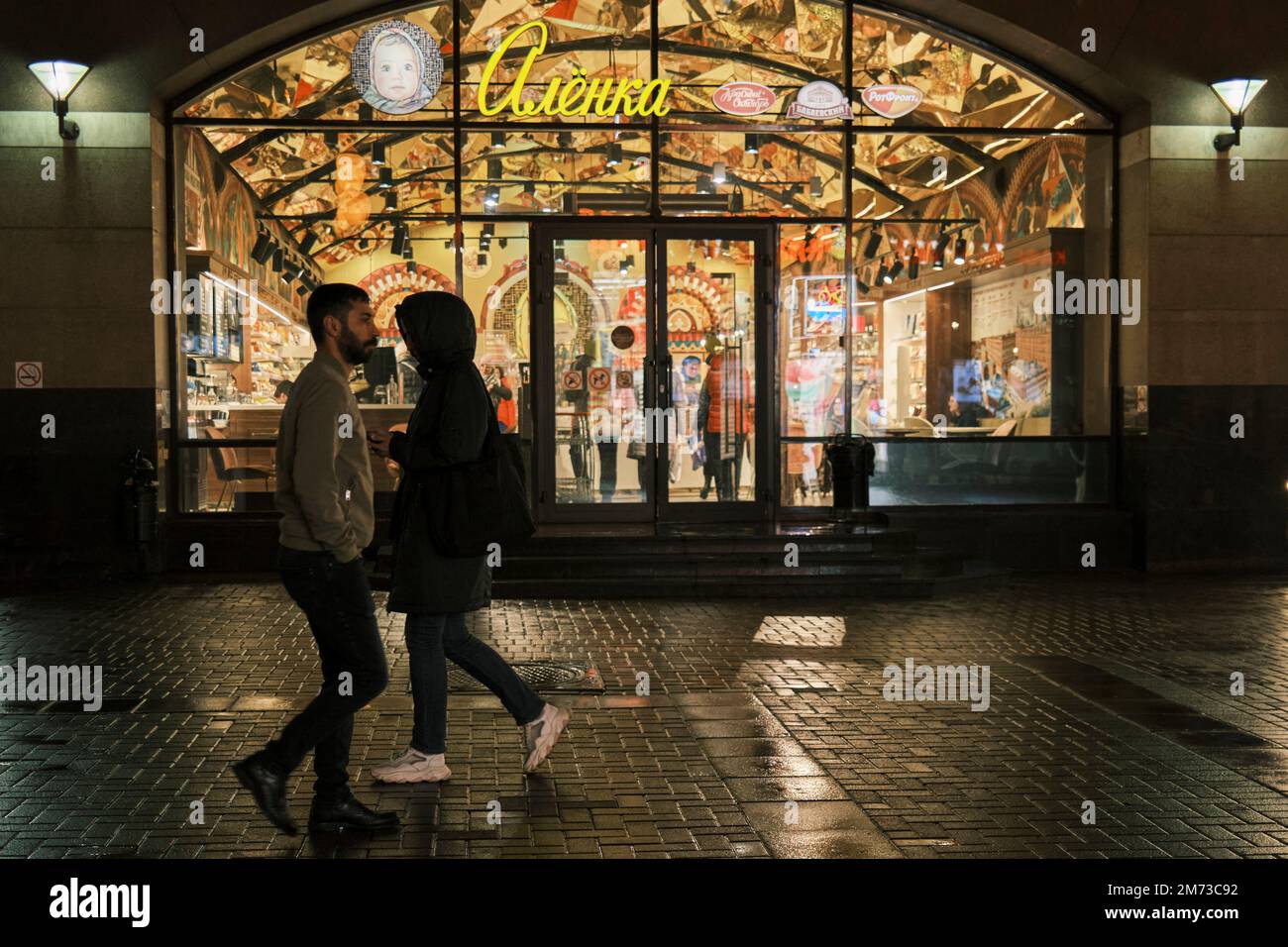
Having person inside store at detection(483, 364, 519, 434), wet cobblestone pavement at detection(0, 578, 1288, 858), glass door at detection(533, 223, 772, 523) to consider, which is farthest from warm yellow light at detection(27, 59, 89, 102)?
wet cobblestone pavement at detection(0, 578, 1288, 858)

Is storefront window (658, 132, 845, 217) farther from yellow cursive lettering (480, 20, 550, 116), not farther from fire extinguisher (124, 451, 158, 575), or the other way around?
Result: fire extinguisher (124, 451, 158, 575)

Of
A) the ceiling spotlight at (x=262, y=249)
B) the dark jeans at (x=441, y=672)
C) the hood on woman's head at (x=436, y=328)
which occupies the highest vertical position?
the ceiling spotlight at (x=262, y=249)

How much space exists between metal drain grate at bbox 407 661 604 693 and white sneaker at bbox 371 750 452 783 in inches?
68.6

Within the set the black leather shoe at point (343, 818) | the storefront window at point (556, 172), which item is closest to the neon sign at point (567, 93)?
the storefront window at point (556, 172)

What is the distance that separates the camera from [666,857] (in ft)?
17.1

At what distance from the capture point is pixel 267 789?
535 cm

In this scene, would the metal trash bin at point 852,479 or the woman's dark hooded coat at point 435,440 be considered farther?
the metal trash bin at point 852,479

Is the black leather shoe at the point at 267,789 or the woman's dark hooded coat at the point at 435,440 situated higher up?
the woman's dark hooded coat at the point at 435,440

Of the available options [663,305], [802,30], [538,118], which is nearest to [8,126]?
[538,118]

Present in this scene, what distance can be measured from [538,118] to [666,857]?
11.4 meters

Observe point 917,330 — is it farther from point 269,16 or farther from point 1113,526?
point 269,16

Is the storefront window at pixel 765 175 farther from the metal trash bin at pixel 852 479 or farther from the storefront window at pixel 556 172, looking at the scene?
the metal trash bin at pixel 852 479

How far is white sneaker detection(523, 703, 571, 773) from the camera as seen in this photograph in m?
6.37

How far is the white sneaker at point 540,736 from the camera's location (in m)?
6.37
